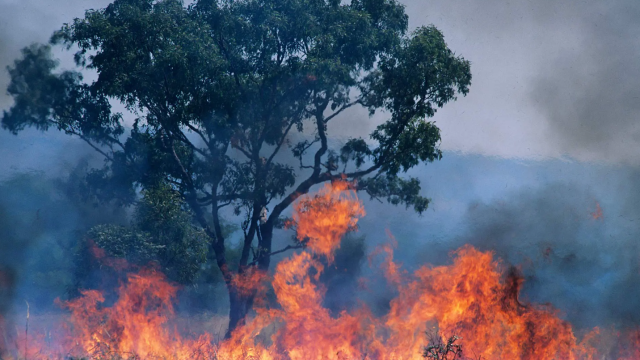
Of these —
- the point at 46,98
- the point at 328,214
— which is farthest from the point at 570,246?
the point at 46,98

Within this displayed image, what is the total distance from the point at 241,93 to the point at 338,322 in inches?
362

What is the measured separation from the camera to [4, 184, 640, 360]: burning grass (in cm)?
1961

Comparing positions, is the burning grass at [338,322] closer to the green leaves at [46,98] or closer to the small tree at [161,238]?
the small tree at [161,238]


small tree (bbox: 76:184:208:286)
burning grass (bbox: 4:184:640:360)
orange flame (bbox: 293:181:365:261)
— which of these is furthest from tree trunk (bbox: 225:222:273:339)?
small tree (bbox: 76:184:208:286)

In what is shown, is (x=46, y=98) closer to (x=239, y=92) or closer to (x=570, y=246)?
(x=239, y=92)

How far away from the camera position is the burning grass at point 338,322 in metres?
19.6

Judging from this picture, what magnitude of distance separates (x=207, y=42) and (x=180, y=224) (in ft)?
21.7

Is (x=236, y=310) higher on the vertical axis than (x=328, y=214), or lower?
lower

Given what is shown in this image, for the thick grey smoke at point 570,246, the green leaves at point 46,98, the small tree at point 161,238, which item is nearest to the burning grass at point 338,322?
the small tree at point 161,238

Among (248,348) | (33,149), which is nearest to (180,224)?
(248,348)

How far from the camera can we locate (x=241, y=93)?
2198 cm

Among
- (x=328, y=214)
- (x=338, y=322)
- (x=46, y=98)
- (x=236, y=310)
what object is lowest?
(x=236, y=310)

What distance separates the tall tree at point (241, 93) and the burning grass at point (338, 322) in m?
1.43

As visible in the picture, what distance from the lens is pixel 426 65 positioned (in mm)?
20703
